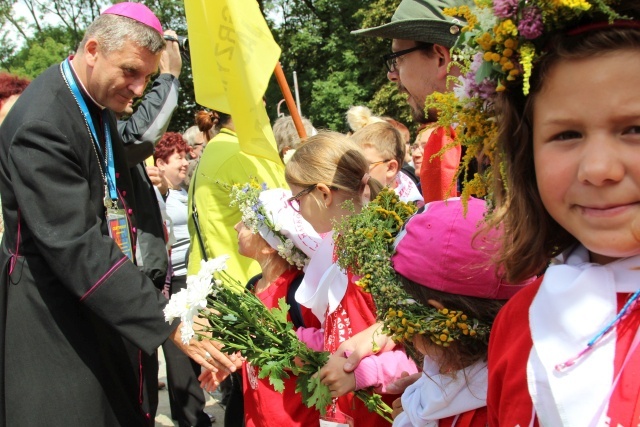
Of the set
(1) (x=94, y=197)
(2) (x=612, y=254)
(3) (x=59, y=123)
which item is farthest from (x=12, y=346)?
(2) (x=612, y=254)

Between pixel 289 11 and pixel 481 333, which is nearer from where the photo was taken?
pixel 481 333

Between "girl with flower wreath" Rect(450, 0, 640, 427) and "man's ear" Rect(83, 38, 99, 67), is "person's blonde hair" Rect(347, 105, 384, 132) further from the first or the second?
"girl with flower wreath" Rect(450, 0, 640, 427)

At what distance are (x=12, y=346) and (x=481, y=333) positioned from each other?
2.09m

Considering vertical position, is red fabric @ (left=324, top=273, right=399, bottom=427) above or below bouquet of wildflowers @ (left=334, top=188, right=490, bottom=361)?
below

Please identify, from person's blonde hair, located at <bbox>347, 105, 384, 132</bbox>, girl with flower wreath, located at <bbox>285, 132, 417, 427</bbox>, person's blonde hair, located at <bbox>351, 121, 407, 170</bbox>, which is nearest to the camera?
girl with flower wreath, located at <bbox>285, 132, 417, 427</bbox>

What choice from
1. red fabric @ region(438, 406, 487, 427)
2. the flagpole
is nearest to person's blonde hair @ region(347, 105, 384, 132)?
the flagpole

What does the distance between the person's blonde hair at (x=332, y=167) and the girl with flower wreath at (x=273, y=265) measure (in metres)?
0.19

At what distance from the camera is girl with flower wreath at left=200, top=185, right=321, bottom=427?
125 inches

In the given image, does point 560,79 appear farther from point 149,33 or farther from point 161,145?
point 161,145

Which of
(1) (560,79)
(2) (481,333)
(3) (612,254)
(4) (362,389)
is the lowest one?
(4) (362,389)

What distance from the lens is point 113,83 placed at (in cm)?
331

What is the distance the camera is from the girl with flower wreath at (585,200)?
47.8 inches

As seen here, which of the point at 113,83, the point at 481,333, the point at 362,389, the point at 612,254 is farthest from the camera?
the point at 113,83

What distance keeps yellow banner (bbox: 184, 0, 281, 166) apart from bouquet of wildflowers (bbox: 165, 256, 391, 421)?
1066 mm
